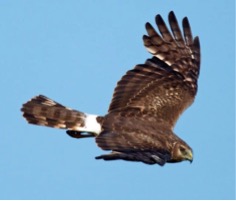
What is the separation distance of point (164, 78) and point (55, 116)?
77.8 inches

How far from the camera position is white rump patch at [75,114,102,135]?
13.4 metres

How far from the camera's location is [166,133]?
1339 centimetres

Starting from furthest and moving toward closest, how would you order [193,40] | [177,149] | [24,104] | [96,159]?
1. [193,40]
2. [24,104]
3. [177,149]
4. [96,159]

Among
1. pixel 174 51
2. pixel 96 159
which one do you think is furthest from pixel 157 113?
pixel 96 159

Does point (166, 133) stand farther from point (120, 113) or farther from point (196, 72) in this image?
point (196, 72)

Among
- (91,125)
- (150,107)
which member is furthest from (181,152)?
(91,125)

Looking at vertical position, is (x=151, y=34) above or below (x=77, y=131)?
above

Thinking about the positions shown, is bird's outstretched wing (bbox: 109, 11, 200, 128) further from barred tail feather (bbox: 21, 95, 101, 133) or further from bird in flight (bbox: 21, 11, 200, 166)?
barred tail feather (bbox: 21, 95, 101, 133)

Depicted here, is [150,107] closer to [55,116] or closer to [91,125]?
[91,125]

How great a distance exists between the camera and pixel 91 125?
44.5ft

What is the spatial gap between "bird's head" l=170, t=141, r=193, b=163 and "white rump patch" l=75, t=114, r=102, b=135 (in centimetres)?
119

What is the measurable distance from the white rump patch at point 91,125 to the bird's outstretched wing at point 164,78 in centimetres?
37

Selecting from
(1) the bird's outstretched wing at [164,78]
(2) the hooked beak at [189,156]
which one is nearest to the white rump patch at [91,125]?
(1) the bird's outstretched wing at [164,78]

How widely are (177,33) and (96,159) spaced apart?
4737 mm
